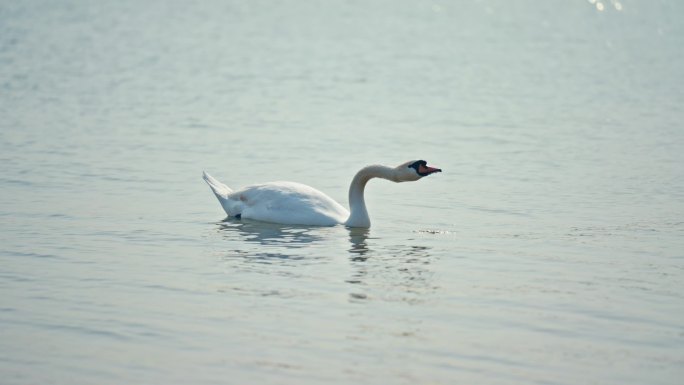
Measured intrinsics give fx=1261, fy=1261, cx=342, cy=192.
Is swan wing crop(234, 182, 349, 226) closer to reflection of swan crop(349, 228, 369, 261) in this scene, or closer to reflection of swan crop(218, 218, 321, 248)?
reflection of swan crop(218, 218, 321, 248)

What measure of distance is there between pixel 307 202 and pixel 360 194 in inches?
22.8

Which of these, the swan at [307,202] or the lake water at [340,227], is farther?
the swan at [307,202]

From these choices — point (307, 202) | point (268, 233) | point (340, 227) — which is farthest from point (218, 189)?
point (340, 227)

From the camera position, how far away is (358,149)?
1917cm

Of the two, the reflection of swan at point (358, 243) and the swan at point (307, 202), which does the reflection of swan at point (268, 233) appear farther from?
the reflection of swan at point (358, 243)

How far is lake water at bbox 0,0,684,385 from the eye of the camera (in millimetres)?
8727

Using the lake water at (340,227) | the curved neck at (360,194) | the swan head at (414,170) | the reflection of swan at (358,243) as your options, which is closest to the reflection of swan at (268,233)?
the lake water at (340,227)

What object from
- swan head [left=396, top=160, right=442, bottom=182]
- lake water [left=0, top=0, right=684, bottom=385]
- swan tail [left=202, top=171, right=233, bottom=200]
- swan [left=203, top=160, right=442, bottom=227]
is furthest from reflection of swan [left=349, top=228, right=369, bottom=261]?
swan tail [left=202, top=171, right=233, bottom=200]

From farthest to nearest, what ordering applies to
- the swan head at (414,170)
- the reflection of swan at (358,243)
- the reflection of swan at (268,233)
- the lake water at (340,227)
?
1. the swan head at (414,170)
2. the reflection of swan at (268,233)
3. the reflection of swan at (358,243)
4. the lake water at (340,227)

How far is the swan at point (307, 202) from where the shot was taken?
43.9 feet

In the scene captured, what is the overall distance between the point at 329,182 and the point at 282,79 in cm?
1174

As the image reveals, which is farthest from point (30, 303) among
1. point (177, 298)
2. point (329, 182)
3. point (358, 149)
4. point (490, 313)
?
point (358, 149)

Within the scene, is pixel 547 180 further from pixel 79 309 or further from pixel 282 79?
pixel 282 79

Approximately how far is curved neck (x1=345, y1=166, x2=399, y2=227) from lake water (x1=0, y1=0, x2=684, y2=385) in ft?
0.81
